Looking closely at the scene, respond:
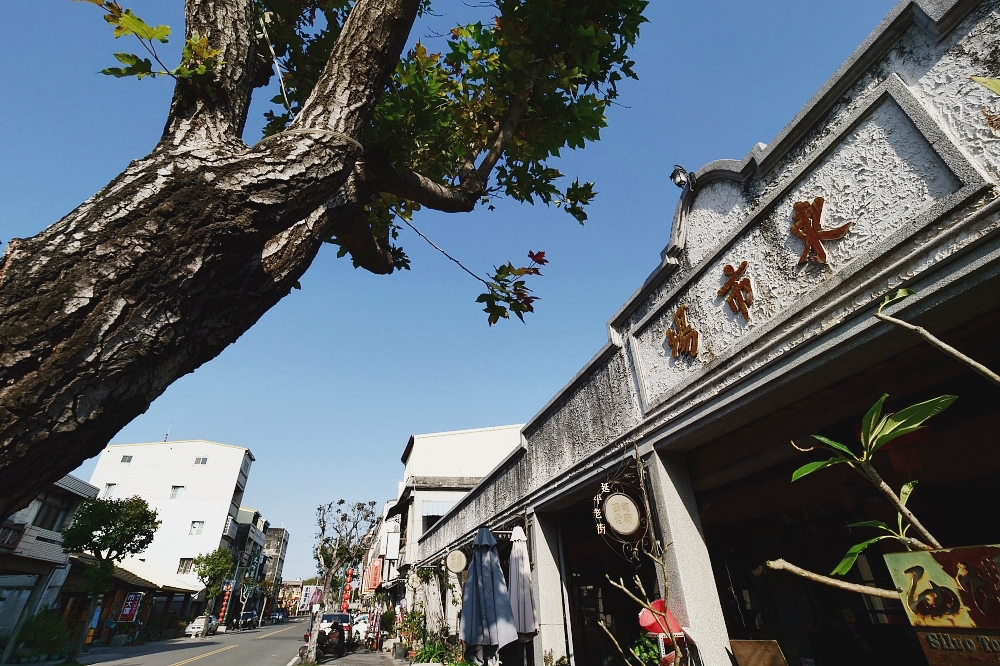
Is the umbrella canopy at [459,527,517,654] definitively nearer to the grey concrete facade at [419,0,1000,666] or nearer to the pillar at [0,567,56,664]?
the grey concrete facade at [419,0,1000,666]

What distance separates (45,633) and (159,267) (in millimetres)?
22791

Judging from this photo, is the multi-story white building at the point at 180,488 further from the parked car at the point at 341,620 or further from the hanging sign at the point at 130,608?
the parked car at the point at 341,620

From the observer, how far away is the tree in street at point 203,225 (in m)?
1.37

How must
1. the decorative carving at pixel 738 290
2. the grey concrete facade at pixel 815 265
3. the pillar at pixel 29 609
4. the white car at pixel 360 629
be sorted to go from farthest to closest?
the white car at pixel 360 629 → the pillar at pixel 29 609 → the decorative carving at pixel 738 290 → the grey concrete facade at pixel 815 265

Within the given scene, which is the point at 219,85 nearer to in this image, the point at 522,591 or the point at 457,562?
the point at 522,591

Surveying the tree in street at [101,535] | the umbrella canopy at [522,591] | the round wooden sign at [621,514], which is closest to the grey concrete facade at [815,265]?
the round wooden sign at [621,514]

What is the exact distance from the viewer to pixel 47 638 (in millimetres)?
15711

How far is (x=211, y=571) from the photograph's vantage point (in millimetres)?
28344

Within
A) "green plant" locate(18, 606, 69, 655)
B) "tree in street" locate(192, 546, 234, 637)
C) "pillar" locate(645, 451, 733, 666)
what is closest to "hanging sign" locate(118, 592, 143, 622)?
"tree in street" locate(192, 546, 234, 637)

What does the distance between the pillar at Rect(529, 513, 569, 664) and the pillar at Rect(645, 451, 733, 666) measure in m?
2.65

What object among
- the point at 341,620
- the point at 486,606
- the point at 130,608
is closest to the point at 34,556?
the point at 130,608

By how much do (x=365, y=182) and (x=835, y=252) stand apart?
307 centimetres

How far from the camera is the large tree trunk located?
4.41ft

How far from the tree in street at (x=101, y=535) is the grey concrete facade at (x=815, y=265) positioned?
67.2ft
